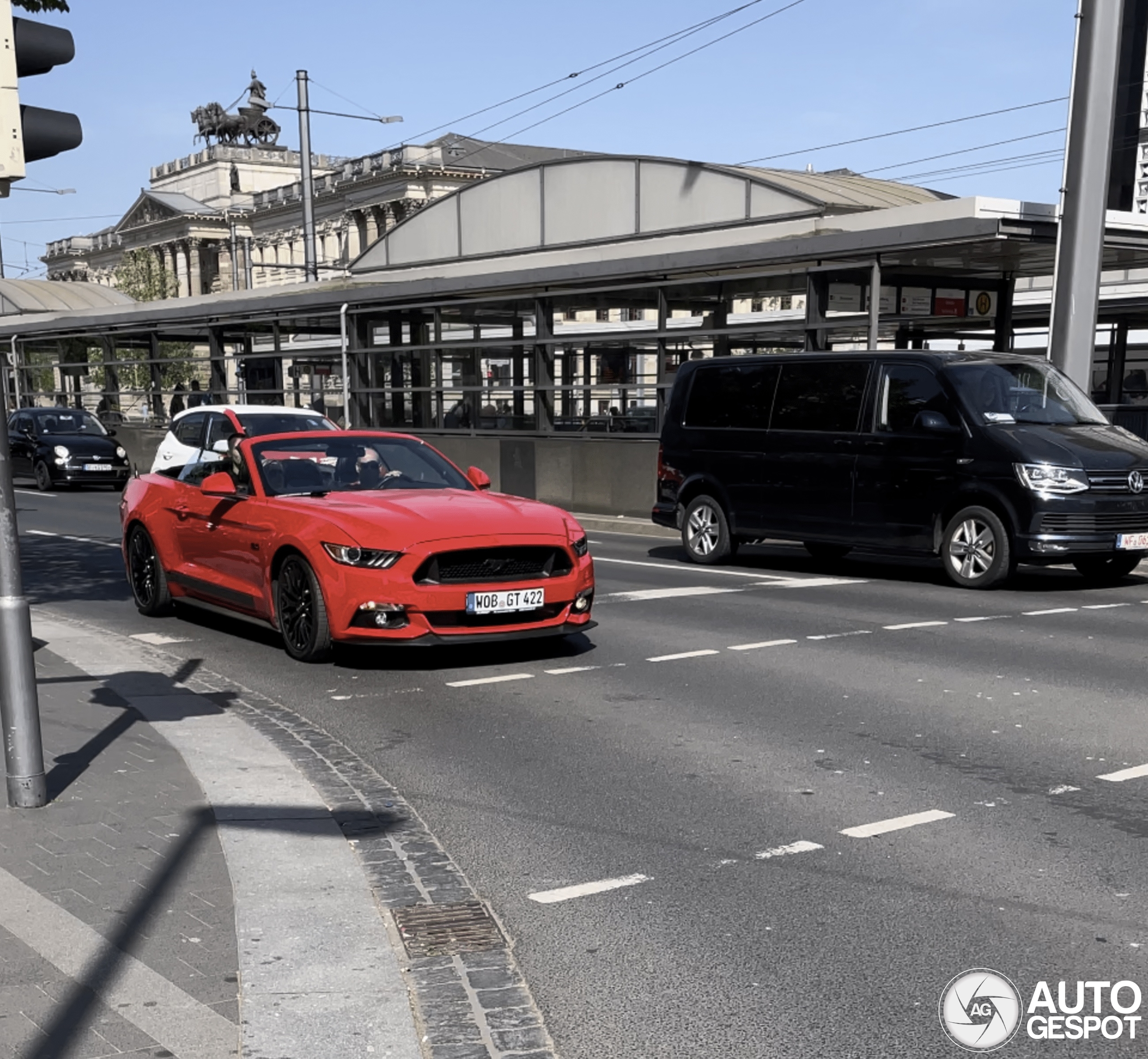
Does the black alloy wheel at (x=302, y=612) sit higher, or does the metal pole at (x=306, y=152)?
the metal pole at (x=306, y=152)

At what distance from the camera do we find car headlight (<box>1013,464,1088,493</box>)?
40.7ft

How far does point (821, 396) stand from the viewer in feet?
47.0

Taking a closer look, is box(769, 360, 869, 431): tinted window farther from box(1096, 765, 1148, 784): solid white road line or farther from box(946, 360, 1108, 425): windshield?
box(1096, 765, 1148, 784): solid white road line

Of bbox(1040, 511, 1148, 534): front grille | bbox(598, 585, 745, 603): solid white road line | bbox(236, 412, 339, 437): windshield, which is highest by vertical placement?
bbox(236, 412, 339, 437): windshield

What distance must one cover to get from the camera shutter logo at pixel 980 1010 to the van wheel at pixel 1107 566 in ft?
31.1

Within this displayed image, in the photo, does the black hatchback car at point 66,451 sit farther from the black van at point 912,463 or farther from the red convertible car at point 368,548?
the red convertible car at point 368,548

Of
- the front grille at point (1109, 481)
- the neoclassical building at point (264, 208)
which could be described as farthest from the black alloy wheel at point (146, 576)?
the neoclassical building at point (264, 208)

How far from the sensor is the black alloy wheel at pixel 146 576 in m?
11.1

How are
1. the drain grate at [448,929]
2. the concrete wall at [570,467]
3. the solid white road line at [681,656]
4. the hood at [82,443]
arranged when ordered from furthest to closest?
the hood at [82,443] < the concrete wall at [570,467] < the solid white road line at [681,656] < the drain grate at [448,929]

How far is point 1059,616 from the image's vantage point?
434 inches

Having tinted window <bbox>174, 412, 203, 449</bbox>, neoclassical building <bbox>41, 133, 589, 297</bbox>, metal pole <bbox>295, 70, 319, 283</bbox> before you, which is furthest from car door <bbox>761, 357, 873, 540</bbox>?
neoclassical building <bbox>41, 133, 589, 297</bbox>

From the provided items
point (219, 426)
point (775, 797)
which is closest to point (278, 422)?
point (219, 426)

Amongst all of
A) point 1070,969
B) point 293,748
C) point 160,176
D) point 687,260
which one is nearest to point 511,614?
point 293,748

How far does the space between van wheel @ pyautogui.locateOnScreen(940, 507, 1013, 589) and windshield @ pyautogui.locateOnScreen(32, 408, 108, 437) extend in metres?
20.6
